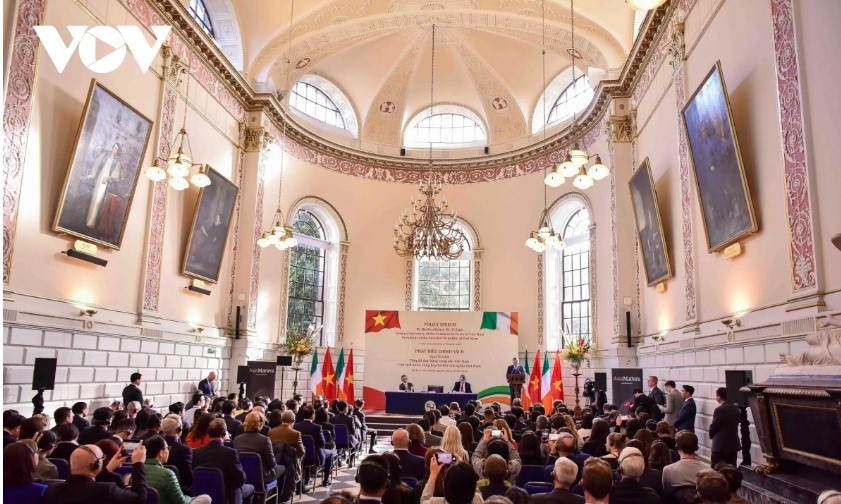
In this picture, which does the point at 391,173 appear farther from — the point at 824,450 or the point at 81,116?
the point at 824,450

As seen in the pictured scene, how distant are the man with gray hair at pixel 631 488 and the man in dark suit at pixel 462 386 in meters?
12.5

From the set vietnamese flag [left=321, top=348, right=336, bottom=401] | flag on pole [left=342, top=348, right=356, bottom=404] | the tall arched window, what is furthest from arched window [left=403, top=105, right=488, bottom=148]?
vietnamese flag [left=321, top=348, right=336, bottom=401]

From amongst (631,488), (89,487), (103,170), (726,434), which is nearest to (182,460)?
(89,487)

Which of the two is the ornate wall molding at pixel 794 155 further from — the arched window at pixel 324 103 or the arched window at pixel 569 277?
the arched window at pixel 324 103

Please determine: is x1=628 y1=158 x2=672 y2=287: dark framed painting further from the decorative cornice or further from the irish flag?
the irish flag

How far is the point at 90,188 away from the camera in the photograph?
9664mm

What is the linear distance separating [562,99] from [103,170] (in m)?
13.4

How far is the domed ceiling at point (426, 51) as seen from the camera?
1561 centimetres

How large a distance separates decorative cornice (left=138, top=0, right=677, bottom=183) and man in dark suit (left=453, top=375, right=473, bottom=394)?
6.52 m

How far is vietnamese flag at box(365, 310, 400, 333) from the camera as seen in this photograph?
17.4 m

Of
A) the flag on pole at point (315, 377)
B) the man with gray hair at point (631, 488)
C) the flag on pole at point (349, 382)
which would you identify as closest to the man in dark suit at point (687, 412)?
the man with gray hair at point (631, 488)

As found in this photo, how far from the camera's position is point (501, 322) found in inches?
680

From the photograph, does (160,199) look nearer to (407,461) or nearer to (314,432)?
(314,432)

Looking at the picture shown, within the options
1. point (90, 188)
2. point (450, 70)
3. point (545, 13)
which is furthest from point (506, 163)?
point (90, 188)
